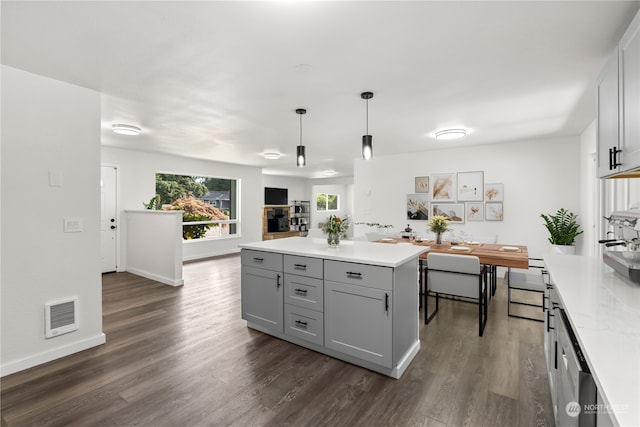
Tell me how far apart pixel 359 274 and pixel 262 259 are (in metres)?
1.06

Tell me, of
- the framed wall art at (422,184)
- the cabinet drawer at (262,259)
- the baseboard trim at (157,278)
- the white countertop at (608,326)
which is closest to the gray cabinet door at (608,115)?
the white countertop at (608,326)

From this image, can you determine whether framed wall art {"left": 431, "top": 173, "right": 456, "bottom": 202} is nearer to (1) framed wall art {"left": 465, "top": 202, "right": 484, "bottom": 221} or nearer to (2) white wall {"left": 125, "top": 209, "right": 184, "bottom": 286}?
(1) framed wall art {"left": 465, "top": 202, "right": 484, "bottom": 221}

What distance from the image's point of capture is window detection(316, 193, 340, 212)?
1190 cm

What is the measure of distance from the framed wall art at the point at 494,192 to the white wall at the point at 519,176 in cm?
8

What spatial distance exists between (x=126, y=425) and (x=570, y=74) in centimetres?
408

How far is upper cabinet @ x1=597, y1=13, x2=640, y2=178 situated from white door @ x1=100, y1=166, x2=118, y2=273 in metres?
6.83

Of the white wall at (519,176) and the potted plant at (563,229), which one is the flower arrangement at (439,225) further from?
the white wall at (519,176)

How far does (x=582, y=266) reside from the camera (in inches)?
83.1

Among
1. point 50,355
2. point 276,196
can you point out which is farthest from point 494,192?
point 276,196

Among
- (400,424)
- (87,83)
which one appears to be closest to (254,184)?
(87,83)

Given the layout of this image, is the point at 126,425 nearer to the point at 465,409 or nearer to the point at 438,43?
the point at 465,409

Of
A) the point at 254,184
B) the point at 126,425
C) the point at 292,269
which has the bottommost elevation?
the point at 126,425

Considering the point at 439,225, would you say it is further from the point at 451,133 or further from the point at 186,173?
the point at 186,173

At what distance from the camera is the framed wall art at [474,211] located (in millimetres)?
5469
